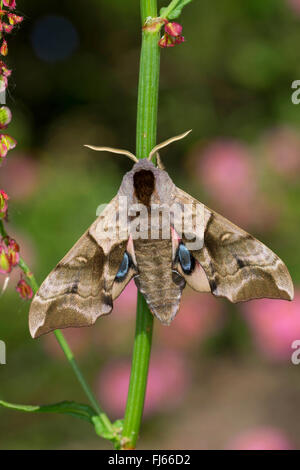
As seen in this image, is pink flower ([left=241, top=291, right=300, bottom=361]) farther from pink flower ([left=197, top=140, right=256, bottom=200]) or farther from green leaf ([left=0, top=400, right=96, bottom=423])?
green leaf ([left=0, top=400, right=96, bottom=423])

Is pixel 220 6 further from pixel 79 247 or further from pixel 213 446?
pixel 79 247

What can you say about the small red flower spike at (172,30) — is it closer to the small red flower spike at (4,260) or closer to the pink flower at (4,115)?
the pink flower at (4,115)

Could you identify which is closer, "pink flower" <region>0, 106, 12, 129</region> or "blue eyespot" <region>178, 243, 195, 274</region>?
"pink flower" <region>0, 106, 12, 129</region>

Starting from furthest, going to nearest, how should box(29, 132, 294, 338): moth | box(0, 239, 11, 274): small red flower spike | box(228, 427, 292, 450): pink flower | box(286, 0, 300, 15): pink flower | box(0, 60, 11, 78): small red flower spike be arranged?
box(286, 0, 300, 15): pink flower → box(228, 427, 292, 450): pink flower → box(29, 132, 294, 338): moth → box(0, 239, 11, 274): small red flower spike → box(0, 60, 11, 78): small red flower spike

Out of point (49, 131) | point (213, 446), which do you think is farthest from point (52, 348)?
point (49, 131)

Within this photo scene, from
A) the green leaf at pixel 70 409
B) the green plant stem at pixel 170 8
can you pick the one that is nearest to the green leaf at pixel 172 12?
the green plant stem at pixel 170 8

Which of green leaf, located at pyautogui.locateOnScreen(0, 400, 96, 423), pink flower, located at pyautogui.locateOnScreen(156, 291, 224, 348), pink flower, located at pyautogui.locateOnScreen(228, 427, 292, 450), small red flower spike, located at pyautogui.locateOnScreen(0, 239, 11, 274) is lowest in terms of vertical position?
pink flower, located at pyautogui.locateOnScreen(228, 427, 292, 450)

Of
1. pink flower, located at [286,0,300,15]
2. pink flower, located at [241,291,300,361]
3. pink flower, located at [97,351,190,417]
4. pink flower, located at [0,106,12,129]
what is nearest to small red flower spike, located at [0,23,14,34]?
pink flower, located at [0,106,12,129]

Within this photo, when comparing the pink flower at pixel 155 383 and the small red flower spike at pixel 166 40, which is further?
the pink flower at pixel 155 383
